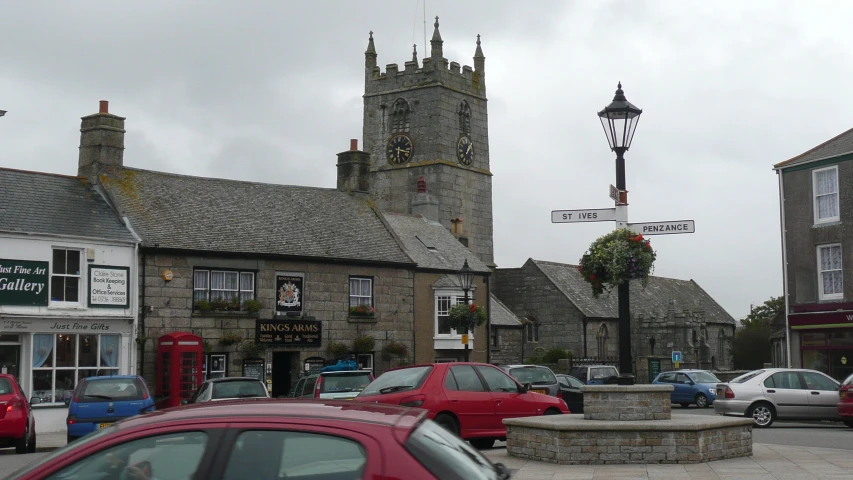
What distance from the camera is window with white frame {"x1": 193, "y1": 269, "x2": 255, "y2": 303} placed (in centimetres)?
3159

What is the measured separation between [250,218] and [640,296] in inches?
1433

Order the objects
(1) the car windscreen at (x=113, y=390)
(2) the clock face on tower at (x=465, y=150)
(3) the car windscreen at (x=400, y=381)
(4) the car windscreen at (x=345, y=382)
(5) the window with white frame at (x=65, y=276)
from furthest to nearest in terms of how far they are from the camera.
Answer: (2) the clock face on tower at (x=465, y=150) < (5) the window with white frame at (x=65, y=276) < (4) the car windscreen at (x=345, y=382) < (1) the car windscreen at (x=113, y=390) < (3) the car windscreen at (x=400, y=381)

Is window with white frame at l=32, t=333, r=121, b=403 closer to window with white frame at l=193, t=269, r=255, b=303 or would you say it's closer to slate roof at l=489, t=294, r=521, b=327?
window with white frame at l=193, t=269, r=255, b=303

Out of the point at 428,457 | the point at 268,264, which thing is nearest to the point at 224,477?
the point at 428,457

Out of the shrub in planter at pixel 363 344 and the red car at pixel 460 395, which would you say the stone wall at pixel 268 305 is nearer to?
the shrub in planter at pixel 363 344

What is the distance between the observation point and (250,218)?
3497 centimetres

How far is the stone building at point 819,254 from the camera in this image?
109 ft

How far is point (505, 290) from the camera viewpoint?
60500 millimetres

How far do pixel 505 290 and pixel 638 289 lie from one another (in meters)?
10.9

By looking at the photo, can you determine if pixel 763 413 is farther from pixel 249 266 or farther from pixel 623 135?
pixel 249 266

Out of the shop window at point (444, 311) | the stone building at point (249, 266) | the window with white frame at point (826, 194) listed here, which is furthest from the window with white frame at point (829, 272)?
the stone building at point (249, 266)

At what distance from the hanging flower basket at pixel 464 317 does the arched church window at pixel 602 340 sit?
21.9m

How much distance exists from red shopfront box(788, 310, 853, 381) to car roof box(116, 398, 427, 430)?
3054cm

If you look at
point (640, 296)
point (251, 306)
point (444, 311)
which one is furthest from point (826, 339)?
point (640, 296)
